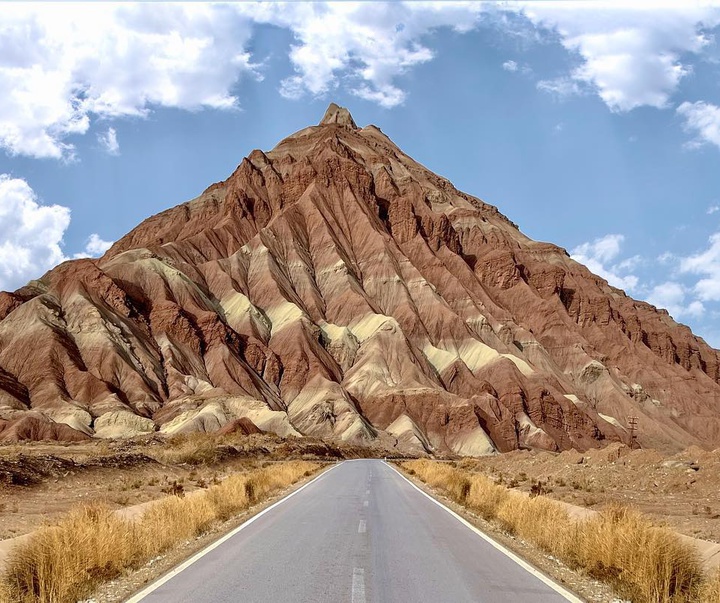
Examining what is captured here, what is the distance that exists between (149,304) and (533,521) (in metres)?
114

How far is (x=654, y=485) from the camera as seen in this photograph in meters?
27.3

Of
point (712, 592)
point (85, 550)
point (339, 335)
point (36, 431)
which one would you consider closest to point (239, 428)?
point (36, 431)

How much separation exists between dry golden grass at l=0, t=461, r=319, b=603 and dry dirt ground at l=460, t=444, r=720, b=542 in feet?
34.8

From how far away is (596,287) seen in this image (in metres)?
192

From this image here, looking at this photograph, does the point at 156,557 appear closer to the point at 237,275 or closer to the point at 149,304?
the point at 149,304

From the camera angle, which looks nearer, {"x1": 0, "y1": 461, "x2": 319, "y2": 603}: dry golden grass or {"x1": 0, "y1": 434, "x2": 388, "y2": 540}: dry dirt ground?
{"x1": 0, "y1": 461, "x2": 319, "y2": 603}: dry golden grass

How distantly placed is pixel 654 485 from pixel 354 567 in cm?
2026

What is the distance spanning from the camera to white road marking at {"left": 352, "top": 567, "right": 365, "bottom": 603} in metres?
8.69

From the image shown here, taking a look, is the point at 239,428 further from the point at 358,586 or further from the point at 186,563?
the point at 358,586

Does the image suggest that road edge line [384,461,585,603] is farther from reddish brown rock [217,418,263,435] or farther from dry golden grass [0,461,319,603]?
reddish brown rock [217,418,263,435]

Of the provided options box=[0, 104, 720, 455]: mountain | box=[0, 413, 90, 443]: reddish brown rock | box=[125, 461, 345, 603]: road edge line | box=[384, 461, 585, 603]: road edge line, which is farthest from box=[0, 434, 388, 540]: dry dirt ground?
box=[0, 104, 720, 455]: mountain

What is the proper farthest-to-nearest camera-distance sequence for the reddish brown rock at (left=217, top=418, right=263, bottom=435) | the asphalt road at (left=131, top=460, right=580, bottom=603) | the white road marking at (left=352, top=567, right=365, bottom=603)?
the reddish brown rock at (left=217, top=418, right=263, bottom=435), the asphalt road at (left=131, top=460, right=580, bottom=603), the white road marking at (left=352, top=567, right=365, bottom=603)

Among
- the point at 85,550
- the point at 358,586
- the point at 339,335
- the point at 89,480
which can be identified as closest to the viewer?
the point at 358,586

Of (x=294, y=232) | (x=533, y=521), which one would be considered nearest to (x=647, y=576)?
(x=533, y=521)
